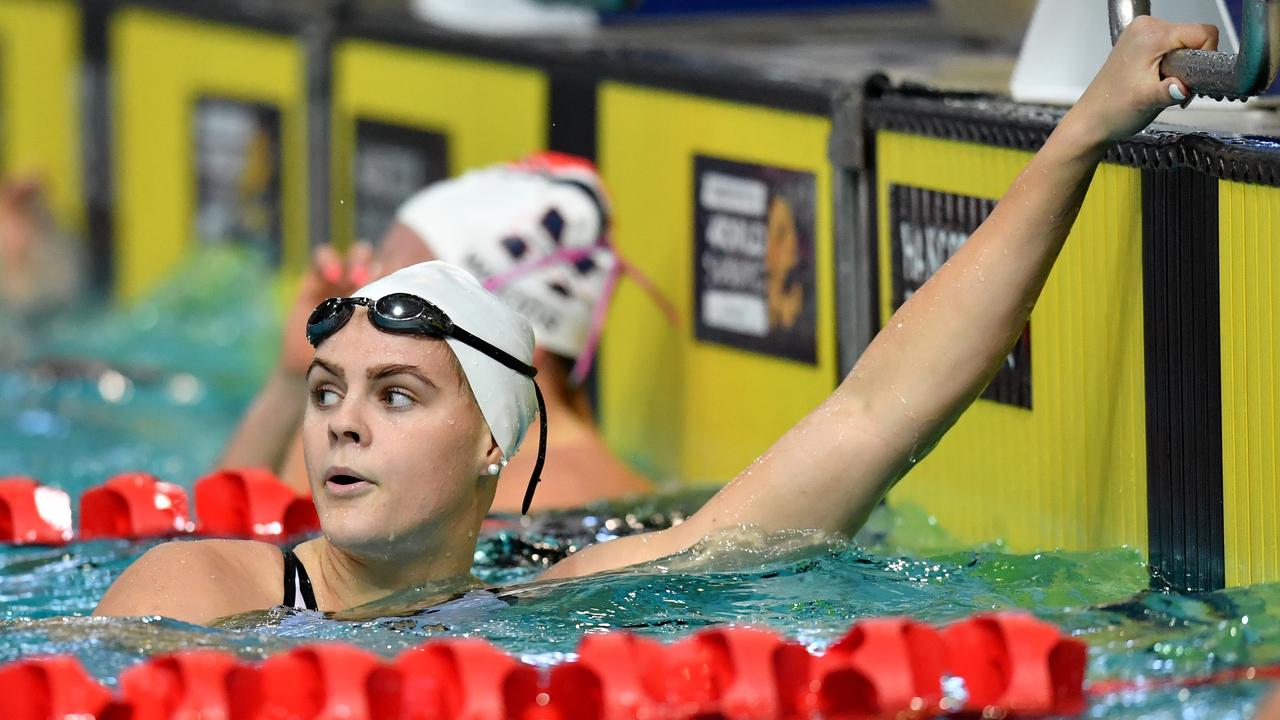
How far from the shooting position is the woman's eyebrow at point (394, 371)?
279 cm

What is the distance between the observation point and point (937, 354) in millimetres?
2844

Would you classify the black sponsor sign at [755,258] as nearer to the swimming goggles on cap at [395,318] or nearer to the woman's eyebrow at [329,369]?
the swimming goggles on cap at [395,318]

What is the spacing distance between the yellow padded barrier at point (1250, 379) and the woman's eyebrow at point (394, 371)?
1123 mm

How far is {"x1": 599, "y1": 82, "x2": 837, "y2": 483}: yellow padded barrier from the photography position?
14.1 feet

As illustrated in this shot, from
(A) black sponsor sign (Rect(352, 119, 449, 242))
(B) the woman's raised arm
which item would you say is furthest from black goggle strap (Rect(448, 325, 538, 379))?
(A) black sponsor sign (Rect(352, 119, 449, 242))

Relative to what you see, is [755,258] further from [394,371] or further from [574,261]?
[394,371]

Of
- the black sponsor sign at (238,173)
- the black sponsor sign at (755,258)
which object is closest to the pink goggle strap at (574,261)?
the black sponsor sign at (755,258)

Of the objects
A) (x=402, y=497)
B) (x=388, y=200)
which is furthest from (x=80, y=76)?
(x=402, y=497)

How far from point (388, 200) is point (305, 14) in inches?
29.9

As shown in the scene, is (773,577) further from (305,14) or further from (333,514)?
(305,14)

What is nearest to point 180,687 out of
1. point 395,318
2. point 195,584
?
point 195,584

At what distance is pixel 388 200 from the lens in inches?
232

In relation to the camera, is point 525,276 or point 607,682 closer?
point 607,682

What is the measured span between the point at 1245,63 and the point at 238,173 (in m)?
4.58
